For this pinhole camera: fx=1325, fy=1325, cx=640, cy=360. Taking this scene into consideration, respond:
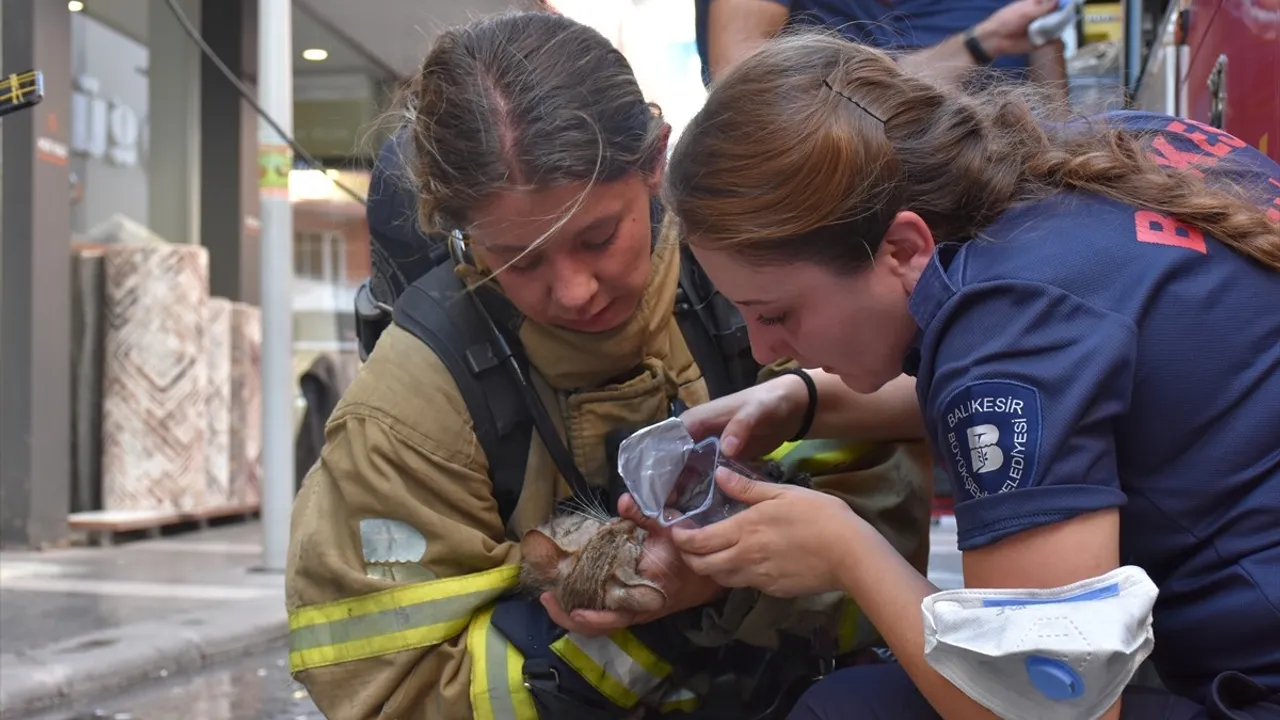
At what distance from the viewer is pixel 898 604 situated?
5.38 ft

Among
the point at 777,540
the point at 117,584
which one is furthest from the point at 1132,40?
the point at 117,584

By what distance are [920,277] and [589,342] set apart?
82 centimetres

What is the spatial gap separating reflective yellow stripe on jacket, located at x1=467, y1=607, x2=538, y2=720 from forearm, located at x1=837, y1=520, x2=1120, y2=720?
2.12 feet

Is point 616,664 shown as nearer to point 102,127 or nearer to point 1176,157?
point 1176,157

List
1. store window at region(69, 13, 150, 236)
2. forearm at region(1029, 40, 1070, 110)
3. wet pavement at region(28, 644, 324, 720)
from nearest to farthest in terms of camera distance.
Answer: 1. forearm at region(1029, 40, 1070, 110)
2. wet pavement at region(28, 644, 324, 720)
3. store window at region(69, 13, 150, 236)

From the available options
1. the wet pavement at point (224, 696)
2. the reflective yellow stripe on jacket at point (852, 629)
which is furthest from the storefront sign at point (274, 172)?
the reflective yellow stripe on jacket at point (852, 629)

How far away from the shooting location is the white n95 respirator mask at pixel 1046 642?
4.56 feet

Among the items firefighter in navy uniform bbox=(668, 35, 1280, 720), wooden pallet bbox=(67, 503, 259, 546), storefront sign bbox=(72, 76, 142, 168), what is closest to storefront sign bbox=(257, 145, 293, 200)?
wooden pallet bbox=(67, 503, 259, 546)

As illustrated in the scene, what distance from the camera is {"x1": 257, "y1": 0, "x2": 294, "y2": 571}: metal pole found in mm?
5891

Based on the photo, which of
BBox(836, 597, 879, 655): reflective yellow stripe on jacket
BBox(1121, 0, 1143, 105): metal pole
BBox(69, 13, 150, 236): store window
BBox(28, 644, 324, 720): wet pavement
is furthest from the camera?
BBox(69, 13, 150, 236): store window

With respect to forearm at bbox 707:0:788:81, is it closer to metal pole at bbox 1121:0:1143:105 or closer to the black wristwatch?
the black wristwatch

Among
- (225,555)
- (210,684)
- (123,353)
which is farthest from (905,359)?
(123,353)

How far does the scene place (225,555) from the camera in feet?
22.9

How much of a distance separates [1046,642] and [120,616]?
14.7ft
